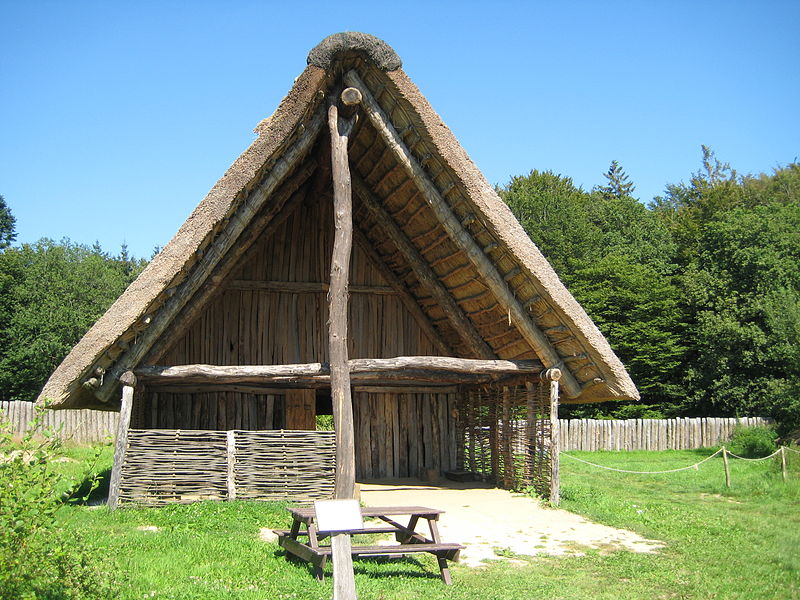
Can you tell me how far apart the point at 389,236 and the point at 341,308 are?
3.14 meters

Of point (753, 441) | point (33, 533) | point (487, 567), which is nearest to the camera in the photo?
point (33, 533)

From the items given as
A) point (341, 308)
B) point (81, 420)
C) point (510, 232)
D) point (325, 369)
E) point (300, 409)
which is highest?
point (510, 232)

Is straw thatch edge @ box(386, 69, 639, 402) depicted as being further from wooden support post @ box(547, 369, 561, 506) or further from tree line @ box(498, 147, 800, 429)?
tree line @ box(498, 147, 800, 429)

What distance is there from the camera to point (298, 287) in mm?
11461

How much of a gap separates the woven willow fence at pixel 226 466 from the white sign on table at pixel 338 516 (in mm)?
4500

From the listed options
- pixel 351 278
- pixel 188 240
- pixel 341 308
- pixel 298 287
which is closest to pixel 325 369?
pixel 341 308

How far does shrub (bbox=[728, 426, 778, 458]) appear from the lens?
1922cm

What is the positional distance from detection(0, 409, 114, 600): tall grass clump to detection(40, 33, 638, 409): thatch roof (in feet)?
12.2

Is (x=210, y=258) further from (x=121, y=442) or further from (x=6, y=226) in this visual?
(x=6, y=226)

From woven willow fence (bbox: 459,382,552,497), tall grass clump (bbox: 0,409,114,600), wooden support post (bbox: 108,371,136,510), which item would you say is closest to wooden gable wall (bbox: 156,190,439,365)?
woven willow fence (bbox: 459,382,552,497)

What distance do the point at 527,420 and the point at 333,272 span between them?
3.96m

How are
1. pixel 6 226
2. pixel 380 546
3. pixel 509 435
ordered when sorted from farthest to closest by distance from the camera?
pixel 6 226, pixel 509 435, pixel 380 546

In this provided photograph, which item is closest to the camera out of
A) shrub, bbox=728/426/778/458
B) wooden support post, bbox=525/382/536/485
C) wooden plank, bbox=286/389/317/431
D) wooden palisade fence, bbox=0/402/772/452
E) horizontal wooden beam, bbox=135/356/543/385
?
horizontal wooden beam, bbox=135/356/543/385

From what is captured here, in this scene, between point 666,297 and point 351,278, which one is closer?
point 351,278
